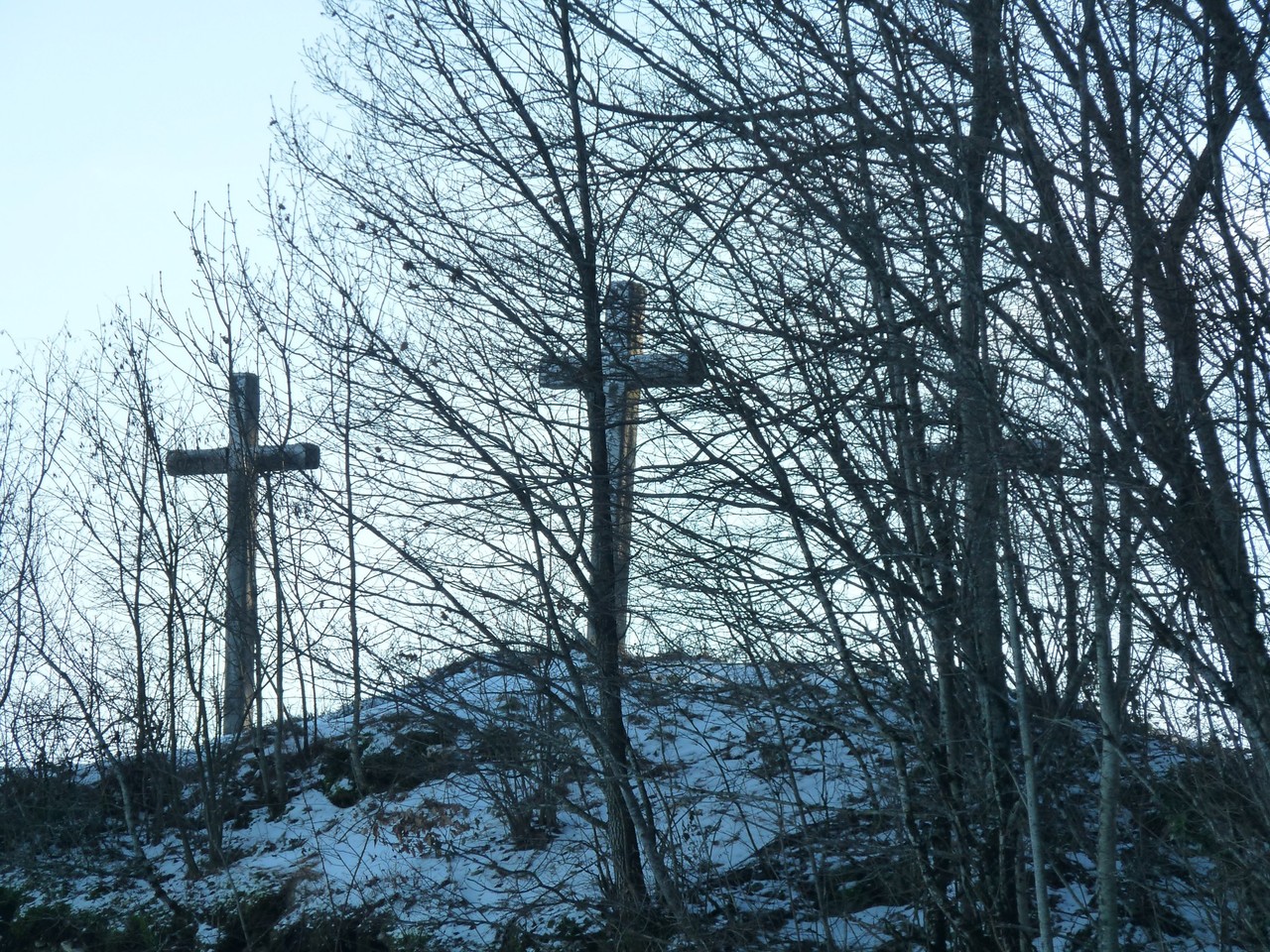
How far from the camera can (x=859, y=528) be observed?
4.78m

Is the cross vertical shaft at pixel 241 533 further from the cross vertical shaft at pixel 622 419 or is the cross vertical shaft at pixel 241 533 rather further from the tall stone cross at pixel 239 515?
the cross vertical shaft at pixel 622 419

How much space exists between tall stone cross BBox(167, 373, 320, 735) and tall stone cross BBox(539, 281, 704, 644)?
14.3ft

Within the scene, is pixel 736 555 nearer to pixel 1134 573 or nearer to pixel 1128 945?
pixel 1134 573

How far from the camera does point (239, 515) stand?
9500 mm

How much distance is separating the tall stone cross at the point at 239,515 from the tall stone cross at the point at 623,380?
14.3ft

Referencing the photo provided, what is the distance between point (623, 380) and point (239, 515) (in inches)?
221

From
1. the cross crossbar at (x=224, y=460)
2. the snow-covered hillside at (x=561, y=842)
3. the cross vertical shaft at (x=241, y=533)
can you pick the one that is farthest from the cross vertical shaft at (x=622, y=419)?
the cross vertical shaft at (x=241, y=533)

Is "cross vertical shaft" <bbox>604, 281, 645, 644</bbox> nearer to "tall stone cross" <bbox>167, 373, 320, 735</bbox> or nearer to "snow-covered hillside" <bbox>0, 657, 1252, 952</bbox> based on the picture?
"snow-covered hillside" <bbox>0, 657, 1252, 952</bbox>

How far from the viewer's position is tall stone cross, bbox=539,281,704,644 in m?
4.84

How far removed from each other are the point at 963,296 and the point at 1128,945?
284 centimetres

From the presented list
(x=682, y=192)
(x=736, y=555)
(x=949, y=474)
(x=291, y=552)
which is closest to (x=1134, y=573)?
(x=949, y=474)

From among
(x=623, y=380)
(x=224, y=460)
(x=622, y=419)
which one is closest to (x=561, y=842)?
(x=622, y=419)

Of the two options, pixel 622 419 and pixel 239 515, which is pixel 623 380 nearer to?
pixel 622 419

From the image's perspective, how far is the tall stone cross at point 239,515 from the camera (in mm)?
9367
